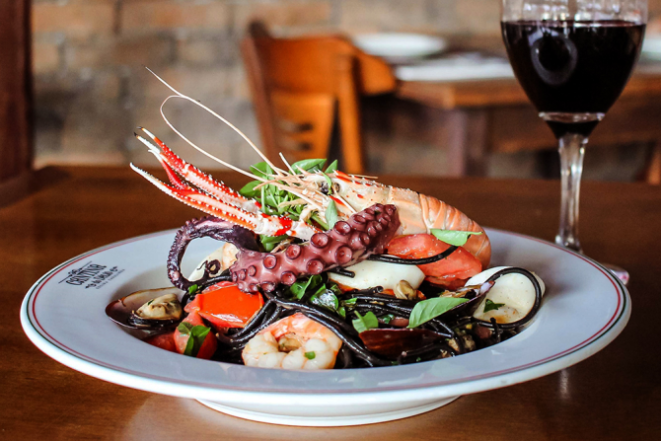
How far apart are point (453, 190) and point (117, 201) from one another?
0.91 metres

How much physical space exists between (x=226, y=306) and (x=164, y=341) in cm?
11

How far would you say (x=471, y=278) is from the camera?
104cm

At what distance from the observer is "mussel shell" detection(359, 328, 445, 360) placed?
2.72 ft

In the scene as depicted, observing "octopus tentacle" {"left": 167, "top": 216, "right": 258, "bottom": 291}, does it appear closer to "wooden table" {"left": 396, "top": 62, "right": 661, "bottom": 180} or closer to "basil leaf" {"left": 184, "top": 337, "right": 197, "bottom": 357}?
"basil leaf" {"left": 184, "top": 337, "right": 197, "bottom": 357}

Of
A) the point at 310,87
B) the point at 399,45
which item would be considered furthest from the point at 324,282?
the point at 399,45

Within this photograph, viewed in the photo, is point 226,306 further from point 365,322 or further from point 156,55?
point 156,55

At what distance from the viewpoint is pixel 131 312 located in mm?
986

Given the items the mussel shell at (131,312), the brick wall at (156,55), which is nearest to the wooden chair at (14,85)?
the brick wall at (156,55)

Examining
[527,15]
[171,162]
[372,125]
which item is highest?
[527,15]

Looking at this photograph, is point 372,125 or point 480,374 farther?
point 372,125

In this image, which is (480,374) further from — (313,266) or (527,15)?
(527,15)

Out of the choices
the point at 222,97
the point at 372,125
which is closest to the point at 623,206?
the point at 372,125

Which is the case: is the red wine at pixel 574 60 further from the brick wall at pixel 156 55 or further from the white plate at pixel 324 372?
the brick wall at pixel 156 55

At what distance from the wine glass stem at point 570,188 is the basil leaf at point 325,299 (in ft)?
1.72
